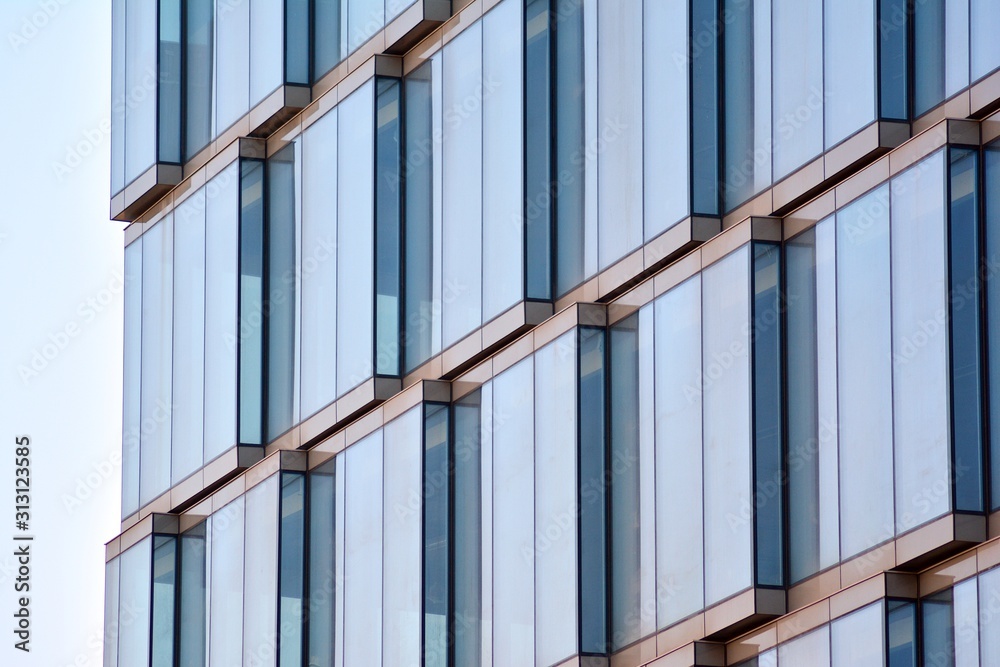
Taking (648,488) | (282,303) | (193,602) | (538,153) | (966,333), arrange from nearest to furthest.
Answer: (966,333)
(648,488)
(538,153)
(282,303)
(193,602)

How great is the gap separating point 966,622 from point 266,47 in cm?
1822

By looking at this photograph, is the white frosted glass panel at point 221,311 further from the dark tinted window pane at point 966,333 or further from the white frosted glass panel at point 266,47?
the dark tinted window pane at point 966,333

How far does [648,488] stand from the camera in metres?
26.0

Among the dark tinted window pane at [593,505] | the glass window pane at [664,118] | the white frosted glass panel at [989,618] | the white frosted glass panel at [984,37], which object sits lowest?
the white frosted glass panel at [989,618]

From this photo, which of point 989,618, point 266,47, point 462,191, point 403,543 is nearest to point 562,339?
point 462,191

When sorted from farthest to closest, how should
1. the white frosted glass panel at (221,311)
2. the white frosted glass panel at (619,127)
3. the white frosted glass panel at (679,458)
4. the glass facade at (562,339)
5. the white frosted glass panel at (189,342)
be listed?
1. the white frosted glass panel at (189,342)
2. the white frosted glass panel at (221,311)
3. the white frosted glass panel at (619,127)
4. the white frosted glass panel at (679,458)
5. the glass facade at (562,339)

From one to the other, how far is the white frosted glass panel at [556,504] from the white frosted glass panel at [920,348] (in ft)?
18.1

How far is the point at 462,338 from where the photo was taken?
30.2 metres

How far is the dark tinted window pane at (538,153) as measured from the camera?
93.6 feet

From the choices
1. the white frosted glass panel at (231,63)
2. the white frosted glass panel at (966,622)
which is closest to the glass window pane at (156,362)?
the white frosted glass panel at (231,63)

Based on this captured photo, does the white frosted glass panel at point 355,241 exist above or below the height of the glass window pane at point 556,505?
above

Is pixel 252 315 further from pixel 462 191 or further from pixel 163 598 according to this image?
pixel 462 191

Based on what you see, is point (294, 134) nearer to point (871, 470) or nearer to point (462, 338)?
point (462, 338)

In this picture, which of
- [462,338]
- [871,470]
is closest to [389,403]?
[462,338]
